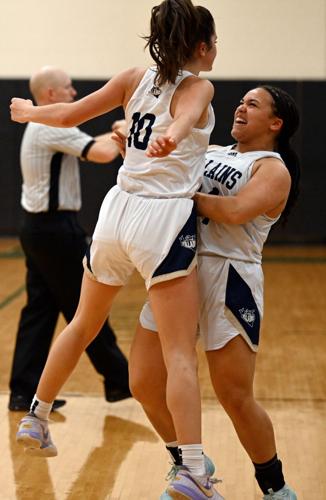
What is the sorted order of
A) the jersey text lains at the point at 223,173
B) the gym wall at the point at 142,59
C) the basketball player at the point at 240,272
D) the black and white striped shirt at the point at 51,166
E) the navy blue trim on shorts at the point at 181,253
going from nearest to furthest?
the navy blue trim on shorts at the point at 181,253, the basketball player at the point at 240,272, the jersey text lains at the point at 223,173, the black and white striped shirt at the point at 51,166, the gym wall at the point at 142,59

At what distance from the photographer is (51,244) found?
4.72 m

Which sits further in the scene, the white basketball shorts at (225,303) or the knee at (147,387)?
the knee at (147,387)

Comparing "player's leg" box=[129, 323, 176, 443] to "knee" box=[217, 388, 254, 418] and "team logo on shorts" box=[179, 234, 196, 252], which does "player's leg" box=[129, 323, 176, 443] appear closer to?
"knee" box=[217, 388, 254, 418]

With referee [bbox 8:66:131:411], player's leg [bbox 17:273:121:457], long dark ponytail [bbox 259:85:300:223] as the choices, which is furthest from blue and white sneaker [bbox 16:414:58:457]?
referee [bbox 8:66:131:411]

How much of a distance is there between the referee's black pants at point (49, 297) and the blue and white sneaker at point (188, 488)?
1.92 meters

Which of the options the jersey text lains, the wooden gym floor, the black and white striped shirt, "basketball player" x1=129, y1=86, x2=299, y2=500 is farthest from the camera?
the black and white striped shirt

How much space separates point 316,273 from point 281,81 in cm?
283

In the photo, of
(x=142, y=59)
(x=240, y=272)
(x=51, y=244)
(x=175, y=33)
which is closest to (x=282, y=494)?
(x=240, y=272)

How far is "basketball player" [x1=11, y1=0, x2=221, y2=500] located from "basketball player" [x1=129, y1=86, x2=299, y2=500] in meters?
0.15

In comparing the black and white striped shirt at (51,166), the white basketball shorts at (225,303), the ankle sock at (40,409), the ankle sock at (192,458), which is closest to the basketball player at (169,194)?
the ankle sock at (192,458)

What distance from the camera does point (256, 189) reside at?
309cm

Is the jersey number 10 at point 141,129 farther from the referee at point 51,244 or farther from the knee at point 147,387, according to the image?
the referee at point 51,244

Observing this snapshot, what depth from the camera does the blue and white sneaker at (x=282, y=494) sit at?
3.24 metres

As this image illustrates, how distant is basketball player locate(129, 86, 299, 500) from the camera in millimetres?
3096
